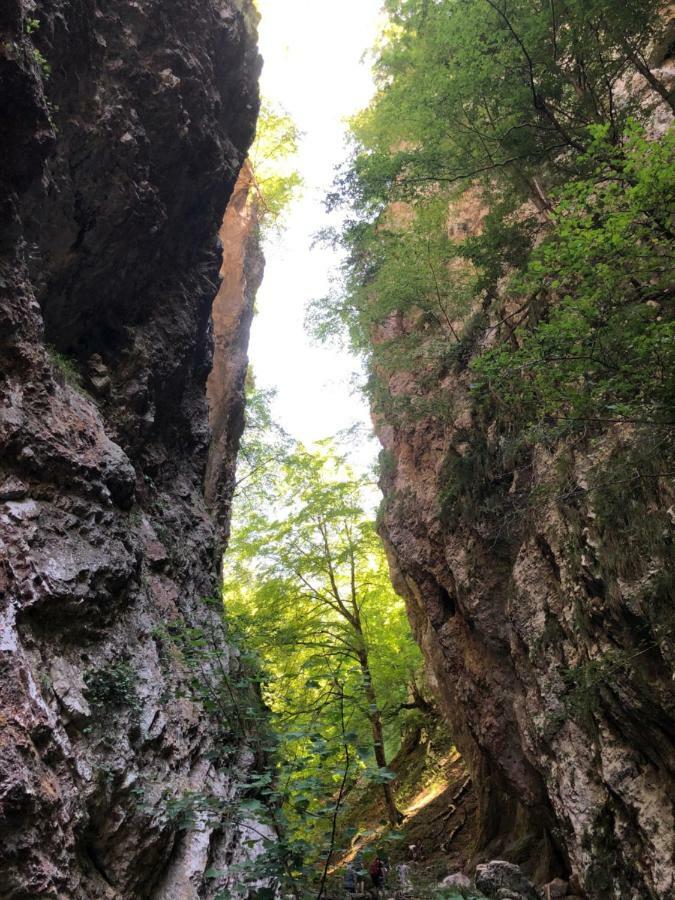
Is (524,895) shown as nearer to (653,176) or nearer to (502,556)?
(502,556)

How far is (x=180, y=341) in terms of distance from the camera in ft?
36.5

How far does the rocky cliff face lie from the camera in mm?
4645

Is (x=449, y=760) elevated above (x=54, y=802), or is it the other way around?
(x=449, y=760)

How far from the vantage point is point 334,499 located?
15.3m

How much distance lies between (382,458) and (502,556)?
16.7 feet

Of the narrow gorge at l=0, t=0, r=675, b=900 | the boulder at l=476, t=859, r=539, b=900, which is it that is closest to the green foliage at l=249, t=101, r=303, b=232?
the narrow gorge at l=0, t=0, r=675, b=900

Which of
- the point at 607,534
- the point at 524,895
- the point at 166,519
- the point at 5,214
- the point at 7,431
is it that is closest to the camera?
the point at 7,431

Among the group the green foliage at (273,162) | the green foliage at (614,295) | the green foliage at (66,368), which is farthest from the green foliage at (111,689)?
the green foliage at (273,162)

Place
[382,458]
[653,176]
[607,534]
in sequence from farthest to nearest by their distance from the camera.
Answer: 1. [382,458]
2. [607,534]
3. [653,176]

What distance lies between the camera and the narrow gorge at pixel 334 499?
183 inches

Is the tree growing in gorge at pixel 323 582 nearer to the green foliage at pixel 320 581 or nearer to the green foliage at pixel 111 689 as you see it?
the green foliage at pixel 320 581

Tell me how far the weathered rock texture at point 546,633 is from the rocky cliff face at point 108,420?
4541 mm

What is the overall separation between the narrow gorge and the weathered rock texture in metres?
0.05

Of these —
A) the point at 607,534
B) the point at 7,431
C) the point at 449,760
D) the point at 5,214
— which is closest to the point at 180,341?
the point at 5,214
